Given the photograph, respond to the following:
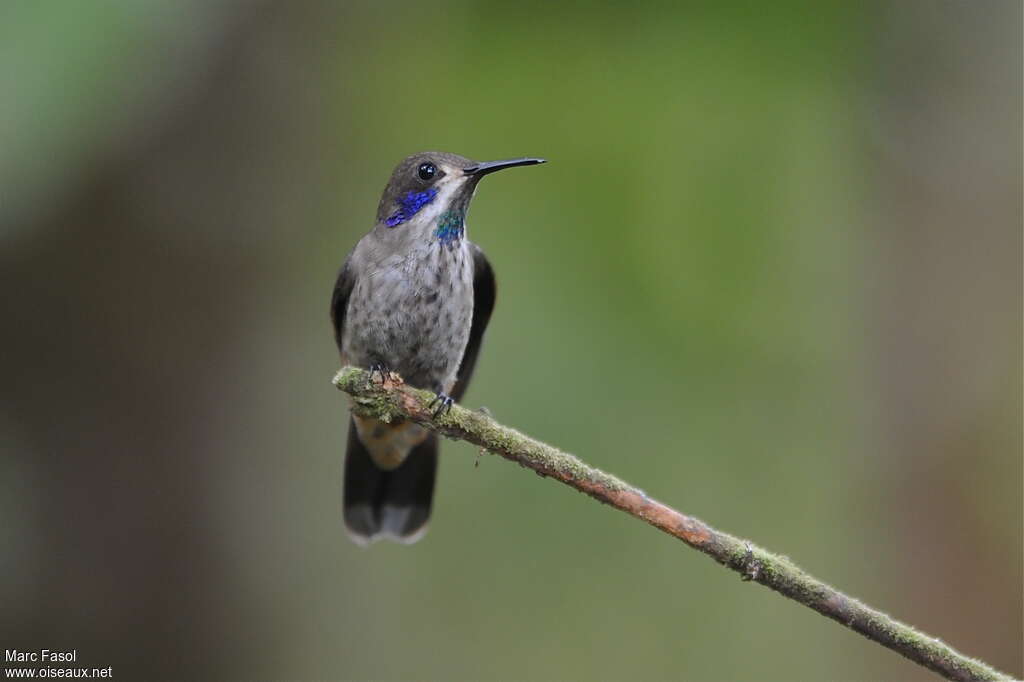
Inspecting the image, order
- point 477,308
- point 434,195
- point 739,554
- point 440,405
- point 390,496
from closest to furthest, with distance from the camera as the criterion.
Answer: point 739,554 → point 440,405 → point 434,195 → point 477,308 → point 390,496

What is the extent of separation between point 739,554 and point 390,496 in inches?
102


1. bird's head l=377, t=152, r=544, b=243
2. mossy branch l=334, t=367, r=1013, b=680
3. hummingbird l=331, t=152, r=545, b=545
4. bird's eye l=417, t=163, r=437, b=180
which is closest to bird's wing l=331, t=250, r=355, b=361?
hummingbird l=331, t=152, r=545, b=545

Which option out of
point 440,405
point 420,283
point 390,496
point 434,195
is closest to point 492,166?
point 434,195

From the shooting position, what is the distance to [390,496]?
15.3 ft

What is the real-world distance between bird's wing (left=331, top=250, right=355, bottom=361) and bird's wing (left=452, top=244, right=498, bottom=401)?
1.57 feet

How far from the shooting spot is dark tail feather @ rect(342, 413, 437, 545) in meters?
4.63

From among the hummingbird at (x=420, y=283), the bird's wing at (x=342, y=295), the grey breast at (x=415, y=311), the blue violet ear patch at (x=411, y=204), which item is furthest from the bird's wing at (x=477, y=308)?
the bird's wing at (x=342, y=295)

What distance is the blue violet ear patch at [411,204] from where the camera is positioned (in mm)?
3916

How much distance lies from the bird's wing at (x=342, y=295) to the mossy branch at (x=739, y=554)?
1361mm

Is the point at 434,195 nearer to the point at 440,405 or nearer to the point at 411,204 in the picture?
the point at 411,204

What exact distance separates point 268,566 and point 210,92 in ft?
7.27

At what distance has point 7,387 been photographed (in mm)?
4043

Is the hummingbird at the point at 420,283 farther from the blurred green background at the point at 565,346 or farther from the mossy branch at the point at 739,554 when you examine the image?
the mossy branch at the point at 739,554

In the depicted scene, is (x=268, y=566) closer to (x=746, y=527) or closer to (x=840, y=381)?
(x=746, y=527)
